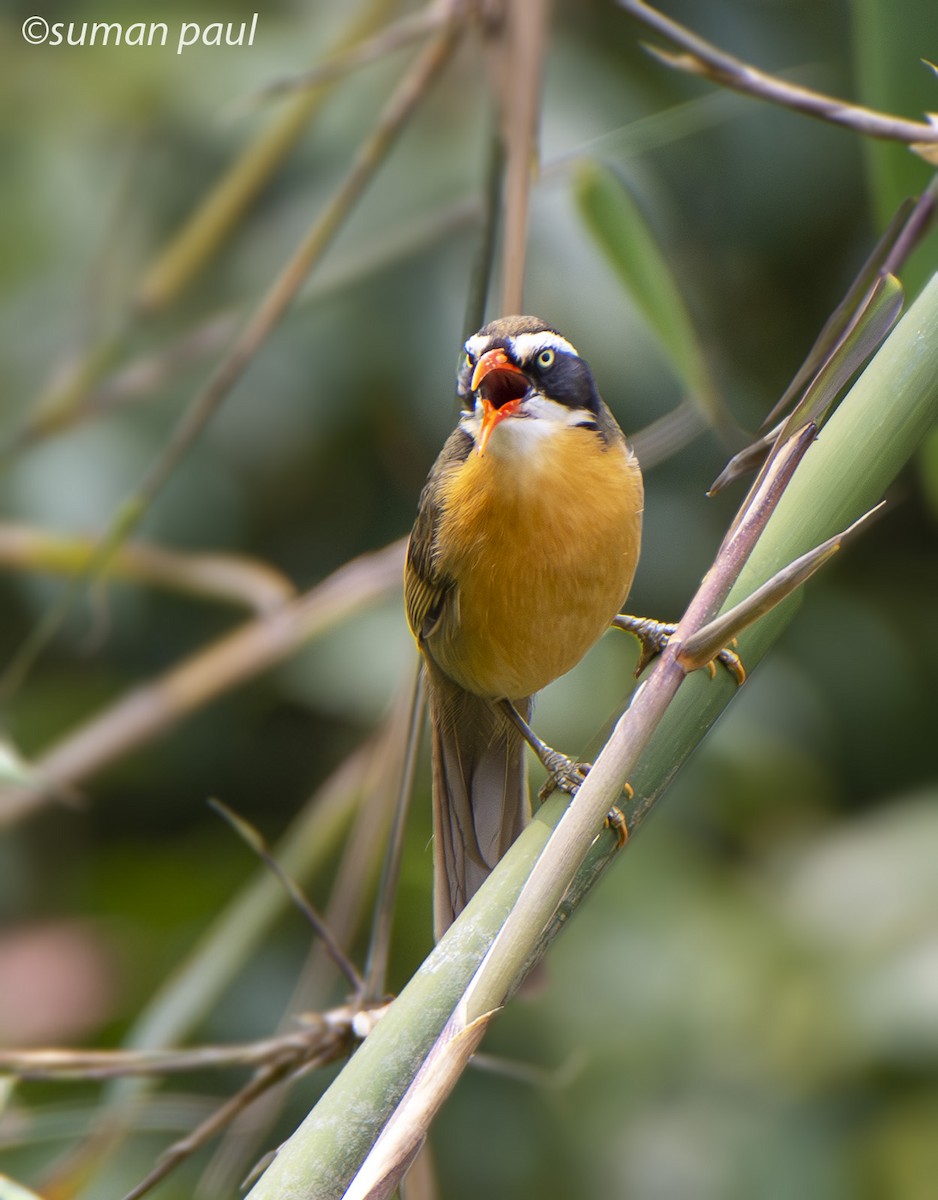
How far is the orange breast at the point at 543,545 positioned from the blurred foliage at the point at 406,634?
51.1 inches

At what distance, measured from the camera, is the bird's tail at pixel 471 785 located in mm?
1764

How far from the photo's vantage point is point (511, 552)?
174cm

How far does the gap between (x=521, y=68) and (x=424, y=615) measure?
70cm

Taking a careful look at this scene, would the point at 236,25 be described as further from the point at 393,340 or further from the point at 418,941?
the point at 418,941

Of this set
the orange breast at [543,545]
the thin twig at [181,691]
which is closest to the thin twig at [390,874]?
the orange breast at [543,545]

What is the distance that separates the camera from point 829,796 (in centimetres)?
387

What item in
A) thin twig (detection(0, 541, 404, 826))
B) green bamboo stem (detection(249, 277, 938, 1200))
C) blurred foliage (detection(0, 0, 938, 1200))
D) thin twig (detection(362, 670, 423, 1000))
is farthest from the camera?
blurred foliage (detection(0, 0, 938, 1200))

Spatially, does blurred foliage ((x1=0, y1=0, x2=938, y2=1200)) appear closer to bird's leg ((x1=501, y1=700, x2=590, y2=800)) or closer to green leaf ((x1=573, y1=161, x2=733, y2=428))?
bird's leg ((x1=501, y1=700, x2=590, y2=800))

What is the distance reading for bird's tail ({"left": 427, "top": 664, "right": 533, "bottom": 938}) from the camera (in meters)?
1.76

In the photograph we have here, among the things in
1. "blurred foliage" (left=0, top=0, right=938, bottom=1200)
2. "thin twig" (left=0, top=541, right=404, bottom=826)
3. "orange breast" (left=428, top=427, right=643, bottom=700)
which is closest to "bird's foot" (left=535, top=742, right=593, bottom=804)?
"orange breast" (left=428, top=427, right=643, bottom=700)

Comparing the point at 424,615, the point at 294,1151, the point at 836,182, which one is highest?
the point at 836,182

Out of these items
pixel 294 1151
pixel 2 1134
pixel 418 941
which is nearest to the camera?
pixel 294 1151

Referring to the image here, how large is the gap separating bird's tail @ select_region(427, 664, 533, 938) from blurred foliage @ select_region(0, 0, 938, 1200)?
40.5 inches

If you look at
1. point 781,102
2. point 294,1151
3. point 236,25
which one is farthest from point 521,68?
point 236,25
